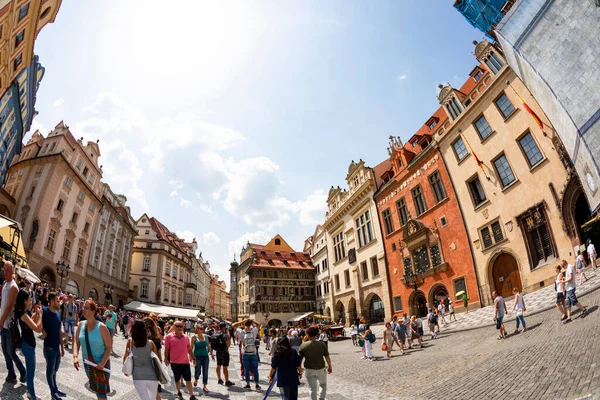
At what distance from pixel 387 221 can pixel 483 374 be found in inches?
896

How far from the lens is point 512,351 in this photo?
27.3ft

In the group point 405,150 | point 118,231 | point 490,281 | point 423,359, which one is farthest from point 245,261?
point 423,359

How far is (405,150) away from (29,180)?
3203 centimetres

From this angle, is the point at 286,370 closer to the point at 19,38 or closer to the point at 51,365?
the point at 51,365

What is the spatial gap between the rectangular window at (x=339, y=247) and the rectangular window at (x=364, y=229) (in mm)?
3988

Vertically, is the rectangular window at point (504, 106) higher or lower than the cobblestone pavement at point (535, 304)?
higher

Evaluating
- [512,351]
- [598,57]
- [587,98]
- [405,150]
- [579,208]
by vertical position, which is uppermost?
[405,150]

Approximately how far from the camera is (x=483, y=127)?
67.8 feet

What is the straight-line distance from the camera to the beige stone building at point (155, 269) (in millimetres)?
45125

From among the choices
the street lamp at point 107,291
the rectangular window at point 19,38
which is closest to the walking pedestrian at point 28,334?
the rectangular window at point 19,38

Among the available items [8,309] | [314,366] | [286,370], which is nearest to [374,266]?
[314,366]

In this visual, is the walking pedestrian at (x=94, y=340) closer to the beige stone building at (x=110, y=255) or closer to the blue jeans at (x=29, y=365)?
the blue jeans at (x=29, y=365)

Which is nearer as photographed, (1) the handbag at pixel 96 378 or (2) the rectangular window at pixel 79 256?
(1) the handbag at pixel 96 378

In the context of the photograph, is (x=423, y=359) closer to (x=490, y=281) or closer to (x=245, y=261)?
(x=490, y=281)
